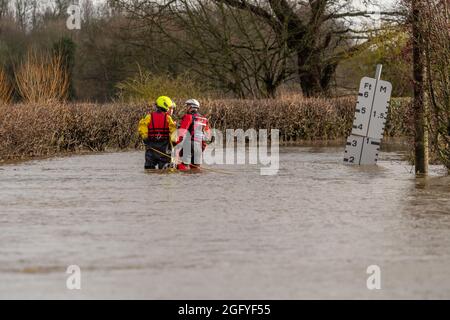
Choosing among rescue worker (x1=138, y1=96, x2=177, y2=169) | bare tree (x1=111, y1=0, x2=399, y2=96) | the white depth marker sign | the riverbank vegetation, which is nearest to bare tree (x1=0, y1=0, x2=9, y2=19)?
the riverbank vegetation

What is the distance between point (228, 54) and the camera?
45969 millimetres

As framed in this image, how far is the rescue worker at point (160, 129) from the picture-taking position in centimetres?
2064

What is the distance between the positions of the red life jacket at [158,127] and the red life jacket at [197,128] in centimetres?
49

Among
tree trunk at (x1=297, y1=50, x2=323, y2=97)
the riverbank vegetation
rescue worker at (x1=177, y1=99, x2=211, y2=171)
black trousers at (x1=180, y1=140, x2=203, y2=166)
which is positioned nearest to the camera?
the riverbank vegetation

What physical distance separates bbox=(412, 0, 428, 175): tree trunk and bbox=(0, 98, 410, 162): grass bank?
456cm

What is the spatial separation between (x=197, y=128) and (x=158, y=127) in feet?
2.49

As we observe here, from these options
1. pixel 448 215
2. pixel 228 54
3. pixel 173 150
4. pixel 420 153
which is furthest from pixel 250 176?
pixel 228 54

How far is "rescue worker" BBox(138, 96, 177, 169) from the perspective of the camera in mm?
20641

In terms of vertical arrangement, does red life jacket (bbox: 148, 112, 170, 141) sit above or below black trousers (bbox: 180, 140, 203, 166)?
above

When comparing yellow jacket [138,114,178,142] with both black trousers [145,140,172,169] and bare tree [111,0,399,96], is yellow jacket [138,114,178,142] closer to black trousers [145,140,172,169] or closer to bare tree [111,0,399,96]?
black trousers [145,140,172,169]

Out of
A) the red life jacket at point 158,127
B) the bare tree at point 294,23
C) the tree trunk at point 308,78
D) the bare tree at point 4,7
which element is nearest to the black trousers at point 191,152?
the red life jacket at point 158,127

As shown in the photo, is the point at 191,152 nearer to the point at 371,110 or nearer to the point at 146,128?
the point at 146,128

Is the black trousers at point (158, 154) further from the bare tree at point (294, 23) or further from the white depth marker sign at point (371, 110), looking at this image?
the bare tree at point (294, 23)

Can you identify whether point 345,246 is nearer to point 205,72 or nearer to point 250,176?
point 250,176
